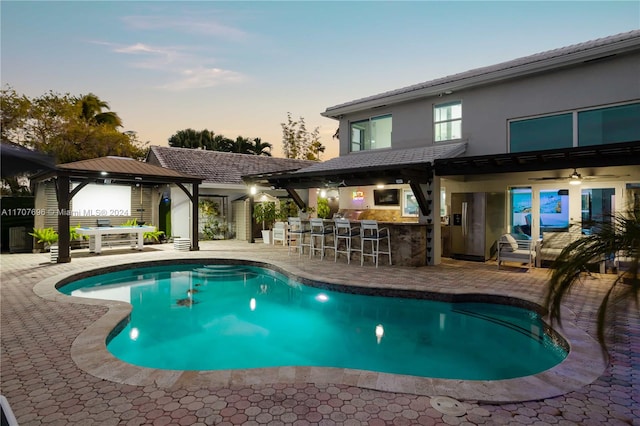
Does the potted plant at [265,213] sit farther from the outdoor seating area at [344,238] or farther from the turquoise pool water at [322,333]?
the turquoise pool water at [322,333]

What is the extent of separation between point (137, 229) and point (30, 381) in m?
10.9

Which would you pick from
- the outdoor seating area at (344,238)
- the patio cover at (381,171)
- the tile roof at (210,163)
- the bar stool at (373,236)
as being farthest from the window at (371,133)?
the tile roof at (210,163)

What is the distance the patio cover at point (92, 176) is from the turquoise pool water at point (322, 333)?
2865 millimetres

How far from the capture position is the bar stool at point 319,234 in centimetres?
1191

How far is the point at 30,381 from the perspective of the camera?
3473 mm

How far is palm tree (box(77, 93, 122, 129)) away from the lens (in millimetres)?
27172

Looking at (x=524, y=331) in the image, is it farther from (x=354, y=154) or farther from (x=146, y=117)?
(x=146, y=117)

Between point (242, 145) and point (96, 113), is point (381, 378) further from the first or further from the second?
point (242, 145)

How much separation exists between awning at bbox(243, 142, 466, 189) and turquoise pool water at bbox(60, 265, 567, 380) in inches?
148

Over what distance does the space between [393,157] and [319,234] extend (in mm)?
3577

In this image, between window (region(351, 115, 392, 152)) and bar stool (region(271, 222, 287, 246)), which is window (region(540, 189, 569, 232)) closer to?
window (region(351, 115, 392, 152))

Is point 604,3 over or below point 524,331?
over

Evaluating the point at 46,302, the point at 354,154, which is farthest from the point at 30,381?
the point at 354,154

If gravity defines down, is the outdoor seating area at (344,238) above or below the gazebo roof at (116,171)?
below
